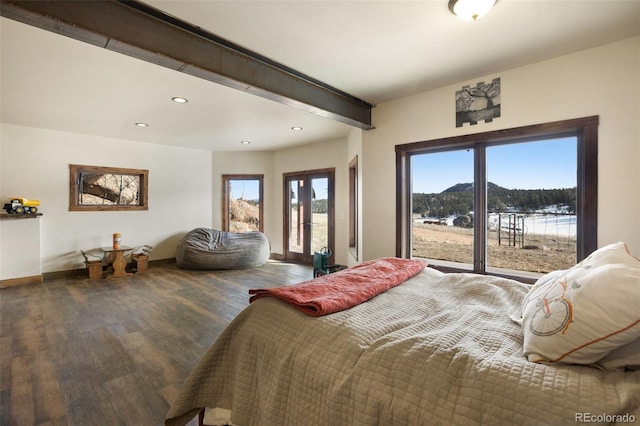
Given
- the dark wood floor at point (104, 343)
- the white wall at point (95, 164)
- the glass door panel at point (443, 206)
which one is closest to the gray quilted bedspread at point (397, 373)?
the dark wood floor at point (104, 343)

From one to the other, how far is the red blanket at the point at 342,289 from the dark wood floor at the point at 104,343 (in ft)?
3.64

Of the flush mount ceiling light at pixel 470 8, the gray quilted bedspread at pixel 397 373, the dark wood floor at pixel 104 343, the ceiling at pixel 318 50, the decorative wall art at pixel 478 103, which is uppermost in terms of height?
the ceiling at pixel 318 50

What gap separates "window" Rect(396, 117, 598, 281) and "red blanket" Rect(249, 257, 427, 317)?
4.28 feet

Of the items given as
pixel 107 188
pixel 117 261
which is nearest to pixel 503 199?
pixel 117 261

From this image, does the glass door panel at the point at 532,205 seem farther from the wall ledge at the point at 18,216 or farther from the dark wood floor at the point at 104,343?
the wall ledge at the point at 18,216

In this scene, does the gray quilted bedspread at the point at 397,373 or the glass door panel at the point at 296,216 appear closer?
the gray quilted bedspread at the point at 397,373

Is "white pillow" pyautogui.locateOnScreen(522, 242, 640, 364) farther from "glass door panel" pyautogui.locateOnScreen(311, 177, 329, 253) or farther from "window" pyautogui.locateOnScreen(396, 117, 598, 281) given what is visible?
"glass door panel" pyautogui.locateOnScreen(311, 177, 329, 253)

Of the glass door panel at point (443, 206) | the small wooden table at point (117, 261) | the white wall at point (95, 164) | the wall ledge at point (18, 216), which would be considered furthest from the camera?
the small wooden table at point (117, 261)

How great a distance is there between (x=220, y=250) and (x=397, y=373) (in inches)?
209

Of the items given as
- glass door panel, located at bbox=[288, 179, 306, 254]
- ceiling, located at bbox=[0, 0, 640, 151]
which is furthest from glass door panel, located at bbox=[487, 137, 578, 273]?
glass door panel, located at bbox=[288, 179, 306, 254]

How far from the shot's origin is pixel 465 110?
3145mm

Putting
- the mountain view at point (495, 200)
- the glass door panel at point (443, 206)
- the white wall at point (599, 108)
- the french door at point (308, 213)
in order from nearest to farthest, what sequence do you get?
the white wall at point (599, 108)
the mountain view at point (495, 200)
the glass door panel at point (443, 206)
the french door at point (308, 213)

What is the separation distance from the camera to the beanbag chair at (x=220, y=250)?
5750mm

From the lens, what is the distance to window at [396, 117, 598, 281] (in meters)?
2.67
